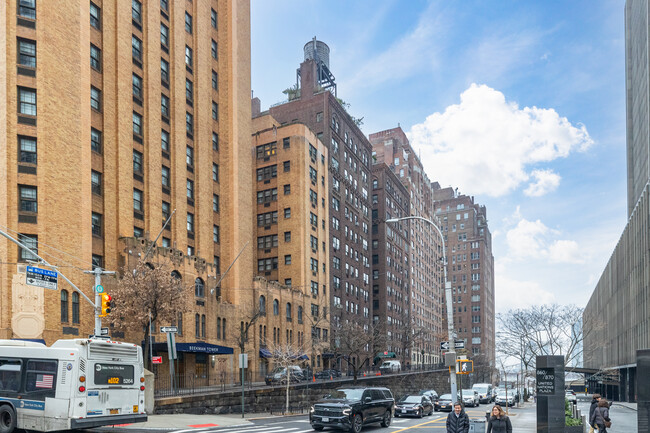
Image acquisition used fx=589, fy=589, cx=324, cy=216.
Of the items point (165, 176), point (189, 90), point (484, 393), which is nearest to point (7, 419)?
point (165, 176)

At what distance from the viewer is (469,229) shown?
166 meters

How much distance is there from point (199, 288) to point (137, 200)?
8.91 meters

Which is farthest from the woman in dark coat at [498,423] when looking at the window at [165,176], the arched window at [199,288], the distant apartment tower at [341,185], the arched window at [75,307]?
the distant apartment tower at [341,185]

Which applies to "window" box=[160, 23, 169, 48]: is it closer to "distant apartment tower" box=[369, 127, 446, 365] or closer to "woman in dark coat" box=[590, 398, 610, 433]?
"woman in dark coat" box=[590, 398, 610, 433]

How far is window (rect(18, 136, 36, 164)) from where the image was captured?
35.4m

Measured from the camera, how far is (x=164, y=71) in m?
49.9

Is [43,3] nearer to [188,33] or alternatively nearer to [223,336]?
[188,33]

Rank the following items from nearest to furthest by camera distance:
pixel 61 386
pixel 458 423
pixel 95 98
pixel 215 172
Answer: pixel 458 423 → pixel 61 386 → pixel 95 98 → pixel 215 172

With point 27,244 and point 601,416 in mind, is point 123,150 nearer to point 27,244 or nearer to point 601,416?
point 27,244

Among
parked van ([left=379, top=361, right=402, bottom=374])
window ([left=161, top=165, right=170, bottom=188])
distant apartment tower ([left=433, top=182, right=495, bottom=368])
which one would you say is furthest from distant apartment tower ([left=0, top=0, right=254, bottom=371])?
distant apartment tower ([left=433, top=182, right=495, bottom=368])

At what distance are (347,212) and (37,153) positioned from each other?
55169 millimetres

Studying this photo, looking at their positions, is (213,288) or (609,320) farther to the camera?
(609,320)

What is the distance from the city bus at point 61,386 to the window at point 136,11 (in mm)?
34437

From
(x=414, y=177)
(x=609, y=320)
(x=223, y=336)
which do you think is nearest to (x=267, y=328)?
(x=223, y=336)
